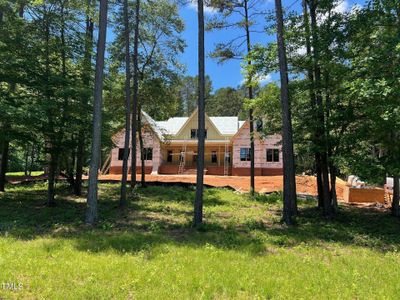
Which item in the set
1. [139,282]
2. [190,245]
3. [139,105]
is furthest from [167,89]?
[139,282]

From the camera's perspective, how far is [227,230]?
952cm

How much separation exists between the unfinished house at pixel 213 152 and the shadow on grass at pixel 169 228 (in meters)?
17.1

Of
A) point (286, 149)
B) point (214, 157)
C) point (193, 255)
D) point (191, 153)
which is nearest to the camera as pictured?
point (193, 255)

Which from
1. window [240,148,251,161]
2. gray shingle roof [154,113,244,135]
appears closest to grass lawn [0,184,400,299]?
window [240,148,251,161]

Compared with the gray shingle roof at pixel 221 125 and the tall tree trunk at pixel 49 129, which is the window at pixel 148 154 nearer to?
the gray shingle roof at pixel 221 125

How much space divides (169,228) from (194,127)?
25.3m

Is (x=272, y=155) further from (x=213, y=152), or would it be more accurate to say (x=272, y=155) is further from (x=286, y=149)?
(x=286, y=149)

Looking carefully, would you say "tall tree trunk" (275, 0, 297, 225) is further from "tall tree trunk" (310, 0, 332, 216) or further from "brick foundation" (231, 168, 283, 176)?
"brick foundation" (231, 168, 283, 176)

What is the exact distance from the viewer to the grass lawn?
197 inches

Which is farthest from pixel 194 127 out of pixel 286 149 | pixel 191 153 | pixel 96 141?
pixel 96 141

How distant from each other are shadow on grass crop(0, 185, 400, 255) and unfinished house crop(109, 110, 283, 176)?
17079 mm

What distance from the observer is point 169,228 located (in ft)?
32.0

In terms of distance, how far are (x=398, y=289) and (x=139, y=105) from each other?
52.8ft

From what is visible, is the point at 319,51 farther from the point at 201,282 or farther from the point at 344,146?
the point at 201,282
